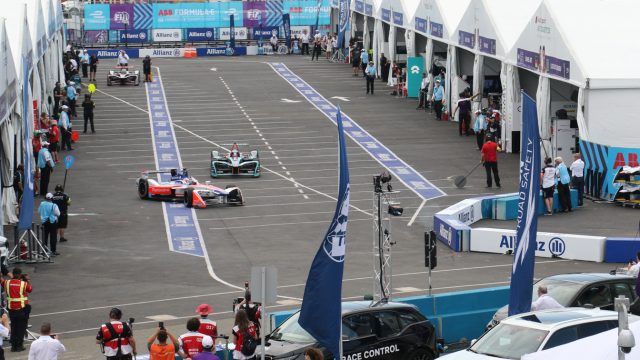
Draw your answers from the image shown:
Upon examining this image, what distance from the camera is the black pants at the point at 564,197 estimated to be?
3422cm

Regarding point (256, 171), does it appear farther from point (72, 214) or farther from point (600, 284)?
point (600, 284)

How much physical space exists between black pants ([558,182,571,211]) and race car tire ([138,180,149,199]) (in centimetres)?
1110

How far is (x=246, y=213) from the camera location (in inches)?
1371

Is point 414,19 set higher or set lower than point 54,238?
higher

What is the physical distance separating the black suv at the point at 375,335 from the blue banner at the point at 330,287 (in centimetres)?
122

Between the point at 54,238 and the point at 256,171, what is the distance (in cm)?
1096

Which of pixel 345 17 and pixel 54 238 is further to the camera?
pixel 345 17

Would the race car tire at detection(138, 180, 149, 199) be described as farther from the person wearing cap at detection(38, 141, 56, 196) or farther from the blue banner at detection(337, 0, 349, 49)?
the blue banner at detection(337, 0, 349, 49)

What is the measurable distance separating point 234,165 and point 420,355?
821 inches

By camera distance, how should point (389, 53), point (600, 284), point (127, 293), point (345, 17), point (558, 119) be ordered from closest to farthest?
point (600, 284), point (127, 293), point (558, 119), point (389, 53), point (345, 17)

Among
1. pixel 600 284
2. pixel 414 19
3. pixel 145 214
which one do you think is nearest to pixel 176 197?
pixel 145 214

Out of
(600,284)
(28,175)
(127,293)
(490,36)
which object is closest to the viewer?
(600,284)

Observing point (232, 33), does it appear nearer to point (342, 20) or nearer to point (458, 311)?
point (342, 20)

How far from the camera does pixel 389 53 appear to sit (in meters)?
63.0
